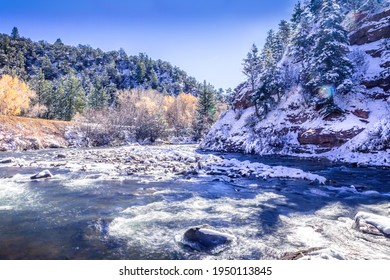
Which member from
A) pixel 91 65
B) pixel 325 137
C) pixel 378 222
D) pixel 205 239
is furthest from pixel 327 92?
pixel 91 65

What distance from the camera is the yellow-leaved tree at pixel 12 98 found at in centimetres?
4987

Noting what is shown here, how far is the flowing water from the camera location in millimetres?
5613

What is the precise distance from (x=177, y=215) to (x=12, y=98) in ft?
186

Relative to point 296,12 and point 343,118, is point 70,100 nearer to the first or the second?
point 296,12

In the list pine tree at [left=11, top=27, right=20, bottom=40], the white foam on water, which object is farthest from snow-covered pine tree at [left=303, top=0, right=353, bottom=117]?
pine tree at [left=11, top=27, right=20, bottom=40]

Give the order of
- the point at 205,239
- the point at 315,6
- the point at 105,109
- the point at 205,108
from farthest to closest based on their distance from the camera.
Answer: the point at 105,109
the point at 205,108
the point at 315,6
the point at 205,239

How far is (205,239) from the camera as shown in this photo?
5.93 m

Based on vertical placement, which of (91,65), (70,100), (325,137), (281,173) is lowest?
(281,173)

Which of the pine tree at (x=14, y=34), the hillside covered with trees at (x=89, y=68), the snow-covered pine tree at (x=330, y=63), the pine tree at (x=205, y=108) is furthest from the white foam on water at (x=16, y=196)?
the pine tree at (x=14, y=34)

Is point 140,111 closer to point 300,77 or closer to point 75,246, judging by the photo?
point 300,77

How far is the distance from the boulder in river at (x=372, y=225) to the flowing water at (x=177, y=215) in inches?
8.7

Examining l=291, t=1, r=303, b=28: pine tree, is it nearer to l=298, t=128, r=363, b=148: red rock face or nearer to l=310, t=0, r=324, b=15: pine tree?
l=310, t=0, r=324, b=15: pine tree

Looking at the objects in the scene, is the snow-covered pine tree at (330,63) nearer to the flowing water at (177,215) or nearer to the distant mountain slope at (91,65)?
the flowing water at (177,215)

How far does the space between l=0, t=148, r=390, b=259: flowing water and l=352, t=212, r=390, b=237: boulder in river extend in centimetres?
22
